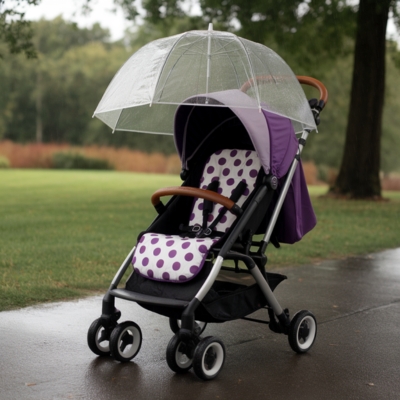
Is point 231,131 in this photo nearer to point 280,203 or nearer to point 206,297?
point 280,203

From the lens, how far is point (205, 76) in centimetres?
492

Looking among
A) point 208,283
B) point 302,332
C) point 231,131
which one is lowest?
point 302,332

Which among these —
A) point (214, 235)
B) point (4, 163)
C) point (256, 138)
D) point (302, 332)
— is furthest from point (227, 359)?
point (4, 163)

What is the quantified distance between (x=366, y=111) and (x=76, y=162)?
1877 cm

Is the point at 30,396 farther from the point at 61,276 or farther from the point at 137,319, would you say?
the point at 61,276

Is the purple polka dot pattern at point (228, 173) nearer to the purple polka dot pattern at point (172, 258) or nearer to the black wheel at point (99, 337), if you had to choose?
the purple polka dot pattern at point (172, 258)

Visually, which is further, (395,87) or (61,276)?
(395,87)

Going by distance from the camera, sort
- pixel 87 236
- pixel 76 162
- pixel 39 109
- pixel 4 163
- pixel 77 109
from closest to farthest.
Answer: pixel 87 236, pixel 4 163, pixel 76 162, pixel 39 109, pixel 77 109

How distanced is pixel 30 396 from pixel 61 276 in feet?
11.0

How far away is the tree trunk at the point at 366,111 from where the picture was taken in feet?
55.7

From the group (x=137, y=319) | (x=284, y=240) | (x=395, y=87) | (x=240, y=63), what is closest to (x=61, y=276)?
(x=137, y=319)

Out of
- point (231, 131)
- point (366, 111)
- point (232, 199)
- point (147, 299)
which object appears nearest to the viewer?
point (147, 299)

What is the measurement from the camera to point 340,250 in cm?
976

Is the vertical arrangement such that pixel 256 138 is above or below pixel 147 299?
above
